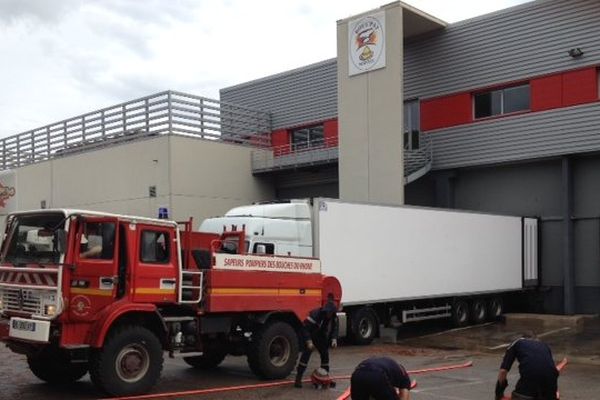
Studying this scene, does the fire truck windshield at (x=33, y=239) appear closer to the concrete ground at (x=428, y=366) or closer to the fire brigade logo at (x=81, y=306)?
the fire brigade logo at (x=81, y=306)

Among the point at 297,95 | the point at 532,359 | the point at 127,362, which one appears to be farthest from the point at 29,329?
the point at 297,95

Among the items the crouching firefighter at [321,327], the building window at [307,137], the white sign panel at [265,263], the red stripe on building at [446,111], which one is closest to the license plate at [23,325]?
the white sign panel at [265,263]

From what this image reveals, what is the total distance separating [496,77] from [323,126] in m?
7.68

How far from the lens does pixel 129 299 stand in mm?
10000

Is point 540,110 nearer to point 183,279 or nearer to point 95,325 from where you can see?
point 183,279

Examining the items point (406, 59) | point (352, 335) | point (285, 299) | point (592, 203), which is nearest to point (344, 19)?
point (406, 59)

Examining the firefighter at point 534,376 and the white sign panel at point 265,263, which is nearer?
the firefighter at point 534,376

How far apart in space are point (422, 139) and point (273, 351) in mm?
15147

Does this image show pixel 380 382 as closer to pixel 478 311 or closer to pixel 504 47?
pixel 478 311

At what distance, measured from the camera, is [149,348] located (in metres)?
9.98

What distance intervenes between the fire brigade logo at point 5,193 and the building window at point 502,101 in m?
22.8

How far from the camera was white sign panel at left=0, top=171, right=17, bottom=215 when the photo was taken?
33816 millimetres

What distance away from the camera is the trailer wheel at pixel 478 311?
826 inches

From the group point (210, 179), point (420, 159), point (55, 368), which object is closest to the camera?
point (55, 368)
